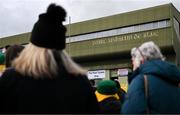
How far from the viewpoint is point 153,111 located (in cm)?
333

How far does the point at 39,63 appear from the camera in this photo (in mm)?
2557

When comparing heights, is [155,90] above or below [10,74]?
below

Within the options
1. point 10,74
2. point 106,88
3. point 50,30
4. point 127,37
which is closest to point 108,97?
point 106,88

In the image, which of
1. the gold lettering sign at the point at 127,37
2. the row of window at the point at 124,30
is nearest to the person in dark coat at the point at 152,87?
the row of window at the point at 124,30

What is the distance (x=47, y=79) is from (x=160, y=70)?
123 centimetres

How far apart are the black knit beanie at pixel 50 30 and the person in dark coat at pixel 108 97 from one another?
260 cm

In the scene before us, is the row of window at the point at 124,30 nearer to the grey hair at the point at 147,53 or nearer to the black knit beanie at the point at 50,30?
the grey hair at the point at 147,53

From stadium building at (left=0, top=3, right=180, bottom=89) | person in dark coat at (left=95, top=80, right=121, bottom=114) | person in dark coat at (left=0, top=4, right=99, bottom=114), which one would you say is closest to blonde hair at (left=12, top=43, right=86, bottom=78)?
person in dark coat at (left=0, top=4, right=99, bottom=114)

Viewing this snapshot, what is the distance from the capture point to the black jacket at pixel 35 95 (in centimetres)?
250

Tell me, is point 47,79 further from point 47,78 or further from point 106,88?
point 106,88

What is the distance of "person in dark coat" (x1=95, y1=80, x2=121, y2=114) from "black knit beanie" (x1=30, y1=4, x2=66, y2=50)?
2596mm

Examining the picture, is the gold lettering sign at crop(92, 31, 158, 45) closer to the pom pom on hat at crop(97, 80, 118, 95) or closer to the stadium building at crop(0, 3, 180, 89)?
the stadium building at crop(0, 3, 180, 89)

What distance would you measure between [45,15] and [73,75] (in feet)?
1.37

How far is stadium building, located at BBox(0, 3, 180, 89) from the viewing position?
48.3 metres
